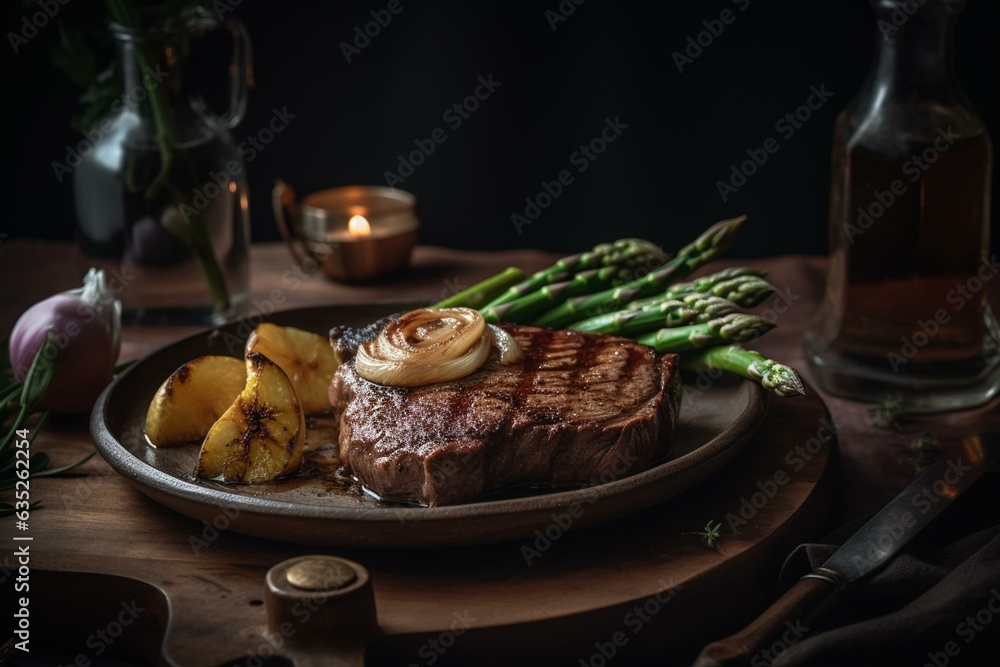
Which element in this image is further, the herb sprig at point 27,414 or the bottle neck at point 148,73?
the bottle neck at point 148,73

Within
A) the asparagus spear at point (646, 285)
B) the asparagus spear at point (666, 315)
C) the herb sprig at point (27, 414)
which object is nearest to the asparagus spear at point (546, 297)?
the asparagus spear at point (646, 285)

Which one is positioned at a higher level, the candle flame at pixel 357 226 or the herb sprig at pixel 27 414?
the herb sprig at pixel 27 414

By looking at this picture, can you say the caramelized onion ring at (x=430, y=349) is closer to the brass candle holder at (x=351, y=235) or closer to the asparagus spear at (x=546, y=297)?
the asparagus spear at (x=546, y=297)

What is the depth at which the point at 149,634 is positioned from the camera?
7.73ft

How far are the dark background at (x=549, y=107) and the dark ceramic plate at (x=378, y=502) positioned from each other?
240cm

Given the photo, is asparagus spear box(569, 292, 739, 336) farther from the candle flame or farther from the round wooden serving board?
the candle flame

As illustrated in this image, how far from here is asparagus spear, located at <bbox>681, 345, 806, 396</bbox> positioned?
2.79 meters

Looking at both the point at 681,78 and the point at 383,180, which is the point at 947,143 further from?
the point at 383,180

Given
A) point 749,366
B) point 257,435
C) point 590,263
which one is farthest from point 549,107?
point 257,435

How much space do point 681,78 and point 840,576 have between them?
3.32m

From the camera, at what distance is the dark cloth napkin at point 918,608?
2084mm

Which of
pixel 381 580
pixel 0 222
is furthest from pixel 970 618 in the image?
pixel 0 222

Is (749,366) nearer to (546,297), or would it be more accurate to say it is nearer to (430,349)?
(546,297)

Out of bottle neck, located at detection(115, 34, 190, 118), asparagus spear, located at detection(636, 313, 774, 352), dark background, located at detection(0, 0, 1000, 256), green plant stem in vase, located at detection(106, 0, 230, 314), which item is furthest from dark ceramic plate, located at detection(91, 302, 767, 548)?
dark background, located at detection(0, 0, 1000, 256)
